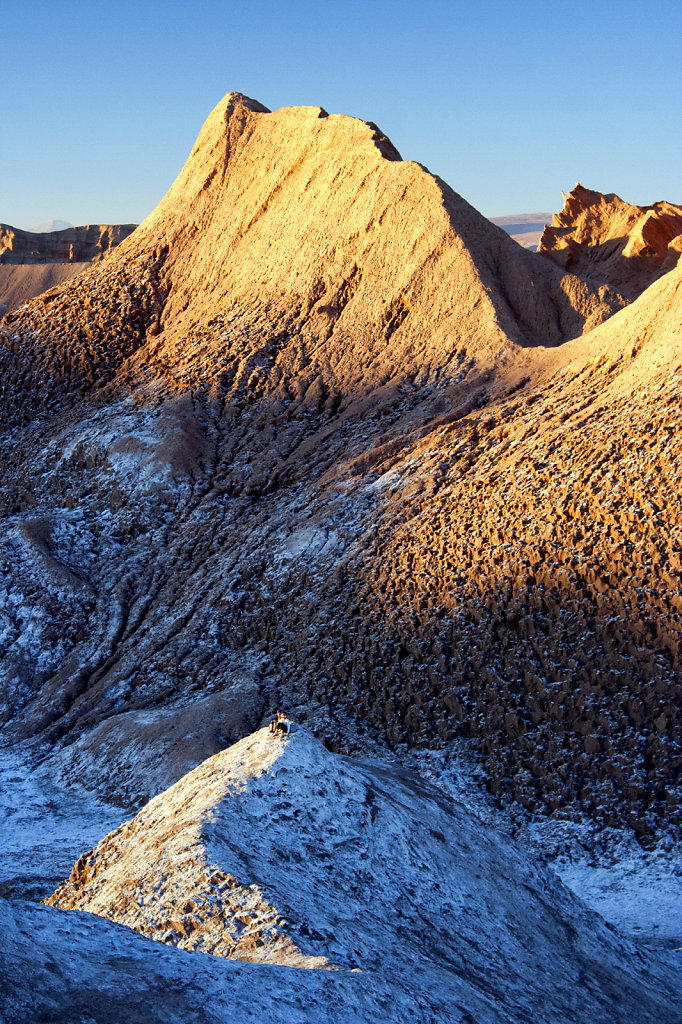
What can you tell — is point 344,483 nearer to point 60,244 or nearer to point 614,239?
point 614,239

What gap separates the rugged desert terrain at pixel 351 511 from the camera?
1666 centimetres

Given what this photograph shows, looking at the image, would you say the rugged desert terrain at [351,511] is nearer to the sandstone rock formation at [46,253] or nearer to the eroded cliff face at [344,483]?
the eroded cliff face at [344,483]

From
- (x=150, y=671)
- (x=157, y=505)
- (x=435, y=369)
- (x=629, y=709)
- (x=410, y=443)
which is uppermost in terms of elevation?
(x=435, y=369)

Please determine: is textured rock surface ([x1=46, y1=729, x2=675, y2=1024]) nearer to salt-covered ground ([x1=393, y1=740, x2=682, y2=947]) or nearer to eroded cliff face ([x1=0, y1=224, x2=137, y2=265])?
salt-covered ground ([x1=393, y1=740, x2=682, y2=947])

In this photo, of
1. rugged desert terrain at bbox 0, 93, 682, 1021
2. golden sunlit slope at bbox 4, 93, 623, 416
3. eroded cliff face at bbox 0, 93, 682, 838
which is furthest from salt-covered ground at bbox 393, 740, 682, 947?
golden sunlit slope at bbox 4, 93, 623, 416

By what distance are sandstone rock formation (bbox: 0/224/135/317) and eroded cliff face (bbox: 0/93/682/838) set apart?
26908 millimetres

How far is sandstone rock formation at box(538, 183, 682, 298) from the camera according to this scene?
3503cm

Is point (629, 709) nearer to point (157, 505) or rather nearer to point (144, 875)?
point (144, 875)

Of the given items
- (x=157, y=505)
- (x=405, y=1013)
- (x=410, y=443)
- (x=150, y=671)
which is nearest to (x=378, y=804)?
(x=405, y=1013)

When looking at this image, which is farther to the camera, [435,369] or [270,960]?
[435,369]

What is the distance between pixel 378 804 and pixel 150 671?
11.4m

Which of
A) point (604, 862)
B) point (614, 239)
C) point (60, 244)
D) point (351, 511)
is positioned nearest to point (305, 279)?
point (351, 511)

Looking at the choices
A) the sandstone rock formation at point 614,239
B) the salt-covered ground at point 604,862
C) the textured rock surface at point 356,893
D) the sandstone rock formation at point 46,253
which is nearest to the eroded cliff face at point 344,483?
the salt-covered ground at point 604,862

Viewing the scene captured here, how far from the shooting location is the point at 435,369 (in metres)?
26.6
